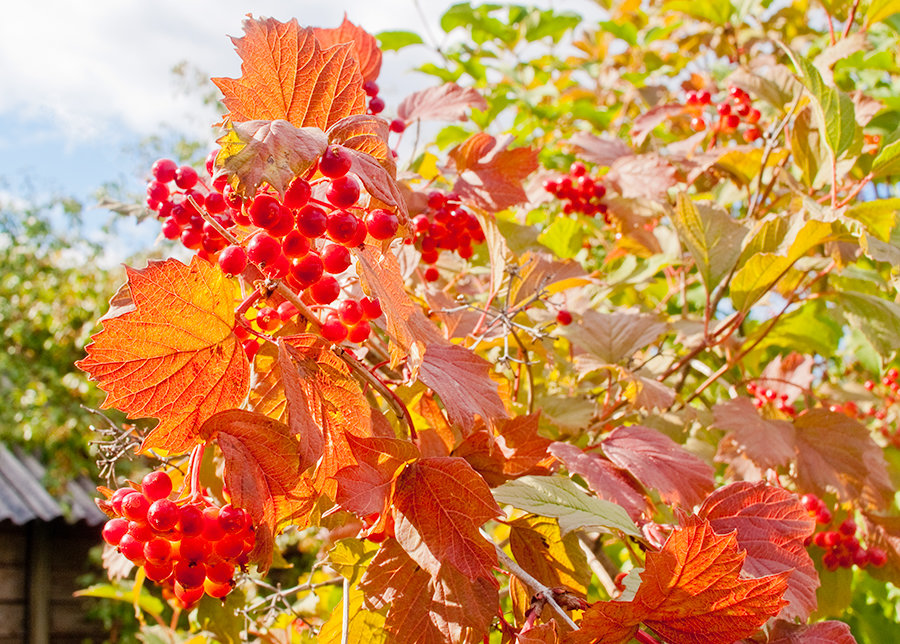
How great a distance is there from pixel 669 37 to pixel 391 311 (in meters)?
2.85

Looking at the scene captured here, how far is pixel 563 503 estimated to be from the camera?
0.79 m

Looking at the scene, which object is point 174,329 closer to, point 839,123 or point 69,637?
point 839,123

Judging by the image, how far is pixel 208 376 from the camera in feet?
2.31

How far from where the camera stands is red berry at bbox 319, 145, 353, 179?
63 centimetres

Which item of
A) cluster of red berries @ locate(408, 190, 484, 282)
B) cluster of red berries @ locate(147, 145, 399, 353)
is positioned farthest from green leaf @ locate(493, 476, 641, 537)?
cluster of red berries @ locate(408, 190, 484, 282)

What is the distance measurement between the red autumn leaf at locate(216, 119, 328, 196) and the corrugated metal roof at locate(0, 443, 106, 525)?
18.1 ft

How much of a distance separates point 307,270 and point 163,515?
263 millimetres

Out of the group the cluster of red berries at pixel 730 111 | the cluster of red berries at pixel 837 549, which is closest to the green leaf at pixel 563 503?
the cluster of red berries at pixel 837 549

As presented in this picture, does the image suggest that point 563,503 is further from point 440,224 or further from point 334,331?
point 440,224

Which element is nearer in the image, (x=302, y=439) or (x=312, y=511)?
(x=302, y=439)

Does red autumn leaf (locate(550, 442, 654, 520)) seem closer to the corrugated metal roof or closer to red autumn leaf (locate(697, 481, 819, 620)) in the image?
red autumn leaf (locate(697, 481, 819, 620))

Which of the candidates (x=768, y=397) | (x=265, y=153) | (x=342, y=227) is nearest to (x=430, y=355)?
(x=342, y=227)

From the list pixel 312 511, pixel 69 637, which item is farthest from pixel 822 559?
pixel 69 637

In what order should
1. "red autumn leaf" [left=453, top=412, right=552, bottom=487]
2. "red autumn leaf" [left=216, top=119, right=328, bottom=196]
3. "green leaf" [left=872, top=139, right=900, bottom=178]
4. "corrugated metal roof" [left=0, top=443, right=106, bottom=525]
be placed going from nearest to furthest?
"red autumn leaf" [left=216, top=119, right=328, bottom=196] < "red autumn leaf" [left=453, top=412, right=552, bottom=487] < "green leaf" [left=872, top=139, right=900, bottom=178] < "corrugated metal roof" [left=0, top=443, right=106, bottom=525]
